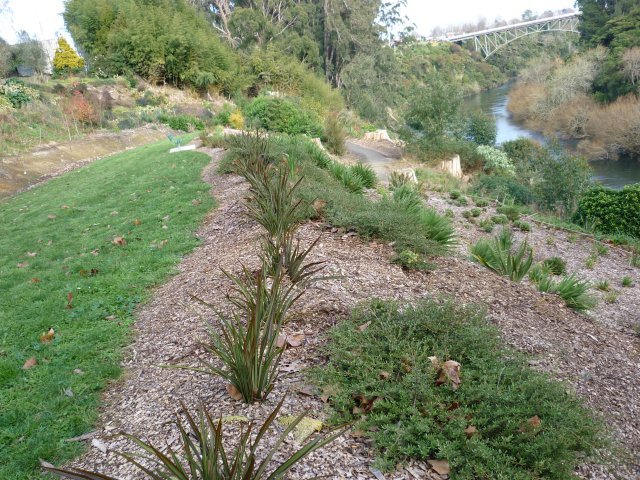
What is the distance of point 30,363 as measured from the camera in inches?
137

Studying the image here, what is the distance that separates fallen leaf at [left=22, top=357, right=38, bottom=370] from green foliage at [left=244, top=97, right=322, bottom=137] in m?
16.4

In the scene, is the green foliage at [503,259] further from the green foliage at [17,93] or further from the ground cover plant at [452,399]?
the green foliage at [17,93]

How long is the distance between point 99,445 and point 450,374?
1892 millimetres

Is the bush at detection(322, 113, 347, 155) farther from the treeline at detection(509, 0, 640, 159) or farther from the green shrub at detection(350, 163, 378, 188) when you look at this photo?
→ the treeline at detection(509, 0, 640, 159)

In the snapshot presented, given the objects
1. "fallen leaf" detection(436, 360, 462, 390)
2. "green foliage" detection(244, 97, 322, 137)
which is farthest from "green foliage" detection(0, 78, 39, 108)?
"fallen leaf" detection(436, 360, 462, 390)

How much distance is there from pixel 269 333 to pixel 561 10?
106m

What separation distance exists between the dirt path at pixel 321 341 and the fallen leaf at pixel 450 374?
53cm

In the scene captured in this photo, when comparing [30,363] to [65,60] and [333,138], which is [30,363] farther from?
[65,60]

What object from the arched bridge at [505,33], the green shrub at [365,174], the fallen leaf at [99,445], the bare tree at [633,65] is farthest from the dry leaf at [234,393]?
the arched bridge at [505,33]

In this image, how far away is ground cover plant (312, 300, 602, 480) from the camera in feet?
7.16

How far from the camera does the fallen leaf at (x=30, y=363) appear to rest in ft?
11.3

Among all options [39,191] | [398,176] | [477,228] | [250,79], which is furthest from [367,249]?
[250,79]

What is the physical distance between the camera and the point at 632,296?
287 inches

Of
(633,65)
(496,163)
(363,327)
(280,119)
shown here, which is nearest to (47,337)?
(363,327)
